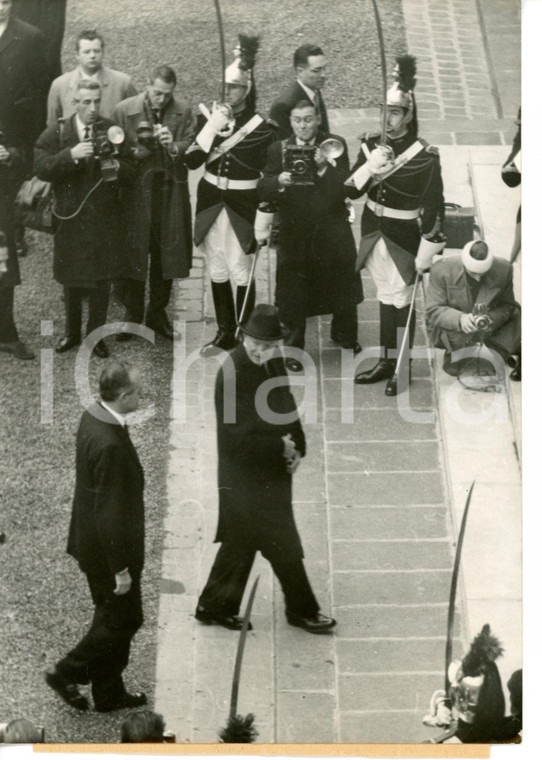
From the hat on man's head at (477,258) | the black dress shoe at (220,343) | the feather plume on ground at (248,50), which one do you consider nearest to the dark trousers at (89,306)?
the black dress shoe at (220,343)

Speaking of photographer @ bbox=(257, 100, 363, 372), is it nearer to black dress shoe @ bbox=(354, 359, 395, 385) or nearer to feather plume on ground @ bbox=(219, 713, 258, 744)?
black dress shoe @ bbox=(354, 359, 395, 385)

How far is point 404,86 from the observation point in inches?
346

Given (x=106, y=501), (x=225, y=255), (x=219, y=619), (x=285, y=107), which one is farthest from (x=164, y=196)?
(x=219, y=619)

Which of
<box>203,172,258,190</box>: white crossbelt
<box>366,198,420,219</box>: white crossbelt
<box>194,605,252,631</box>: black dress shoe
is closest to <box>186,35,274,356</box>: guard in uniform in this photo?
<box>203,172,258,190</box>: white crossbelt

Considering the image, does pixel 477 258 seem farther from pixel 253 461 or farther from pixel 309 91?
pixel 253 461

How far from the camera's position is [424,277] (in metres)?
9.09

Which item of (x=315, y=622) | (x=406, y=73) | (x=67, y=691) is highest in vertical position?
(x=406, y=73)

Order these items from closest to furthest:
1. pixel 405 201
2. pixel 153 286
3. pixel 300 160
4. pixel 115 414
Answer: pixel 115 414, pixel 300 160, pixel 405 201, pixel 153 286

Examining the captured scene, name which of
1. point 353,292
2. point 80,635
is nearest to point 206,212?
point 353,292

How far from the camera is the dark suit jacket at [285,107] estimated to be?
8859mm

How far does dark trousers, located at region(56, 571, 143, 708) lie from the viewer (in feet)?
26.8

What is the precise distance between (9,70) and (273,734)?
3585 millimetres

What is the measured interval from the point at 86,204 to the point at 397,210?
1.55 m

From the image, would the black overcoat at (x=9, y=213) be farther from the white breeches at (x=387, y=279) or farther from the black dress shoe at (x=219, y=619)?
the black dress shoe at (x=219, y=619)
